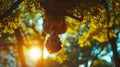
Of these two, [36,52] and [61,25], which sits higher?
[36,52]

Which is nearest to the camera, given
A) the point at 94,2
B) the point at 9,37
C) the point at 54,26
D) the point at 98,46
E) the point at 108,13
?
the point at 54,26

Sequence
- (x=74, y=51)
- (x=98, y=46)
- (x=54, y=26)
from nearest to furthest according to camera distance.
Result: 1. (x=54, y=26)
2. (x=98, y=46)
3. (x=74, y=51)

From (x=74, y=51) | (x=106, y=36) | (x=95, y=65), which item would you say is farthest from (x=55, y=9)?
(x=74, y=51)

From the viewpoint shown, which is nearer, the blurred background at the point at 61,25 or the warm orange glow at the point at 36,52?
the blurred background at the point at 61,25

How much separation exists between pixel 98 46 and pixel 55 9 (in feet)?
188

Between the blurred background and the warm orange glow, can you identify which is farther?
the warm orange glow

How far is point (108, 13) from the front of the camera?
84.6 ft

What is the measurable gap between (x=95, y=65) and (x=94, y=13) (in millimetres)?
42294

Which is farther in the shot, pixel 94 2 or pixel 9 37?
pixel 9 37

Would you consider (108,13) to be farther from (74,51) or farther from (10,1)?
(74,51)

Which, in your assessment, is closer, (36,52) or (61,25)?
(61,25)

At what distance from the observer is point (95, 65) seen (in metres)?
53.7

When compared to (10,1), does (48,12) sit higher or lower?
lower

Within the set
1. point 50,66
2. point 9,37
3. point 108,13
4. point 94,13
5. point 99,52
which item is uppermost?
point 50,66
